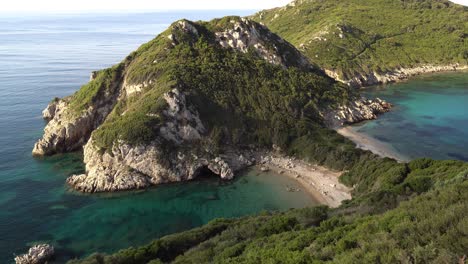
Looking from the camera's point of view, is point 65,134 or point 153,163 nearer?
point 153,163

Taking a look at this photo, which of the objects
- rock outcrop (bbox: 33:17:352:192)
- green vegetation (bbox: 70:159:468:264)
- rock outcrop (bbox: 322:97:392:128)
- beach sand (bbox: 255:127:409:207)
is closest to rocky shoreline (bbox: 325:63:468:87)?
rock outcrop (bbox: 322:97:392:128)

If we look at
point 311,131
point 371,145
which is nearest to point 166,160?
point 311,131

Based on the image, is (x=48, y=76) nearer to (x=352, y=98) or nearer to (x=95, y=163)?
(x=95, y=163)

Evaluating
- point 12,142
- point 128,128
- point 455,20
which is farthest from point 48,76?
point 455,20

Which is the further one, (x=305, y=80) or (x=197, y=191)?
(x=305, y=80)

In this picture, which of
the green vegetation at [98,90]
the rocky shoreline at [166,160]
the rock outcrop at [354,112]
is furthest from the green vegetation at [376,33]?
the rocky shoreline at [166,160]

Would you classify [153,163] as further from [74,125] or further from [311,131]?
[311,131]
